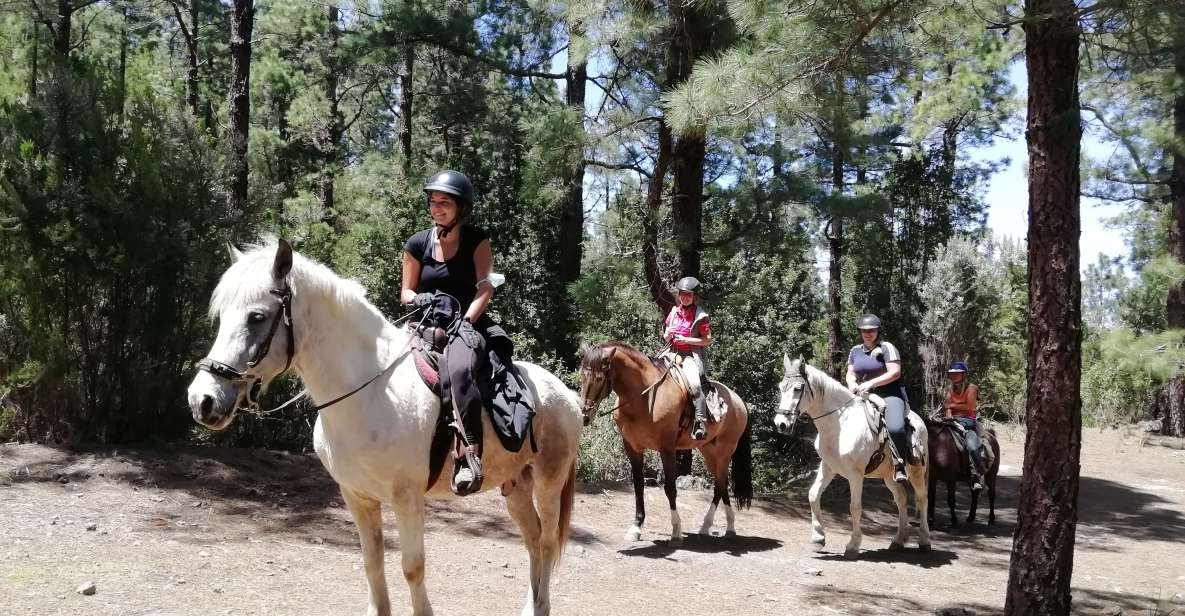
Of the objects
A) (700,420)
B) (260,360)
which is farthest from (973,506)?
(260,360)

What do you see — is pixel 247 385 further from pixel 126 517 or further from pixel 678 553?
pixel 678 553

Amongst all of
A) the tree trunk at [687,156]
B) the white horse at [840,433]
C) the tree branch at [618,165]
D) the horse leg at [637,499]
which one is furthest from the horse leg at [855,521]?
the tree branch at [618,165]

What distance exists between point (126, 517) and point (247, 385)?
4.12 meters

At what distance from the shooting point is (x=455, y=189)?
4.36 m

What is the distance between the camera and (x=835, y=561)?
823 centimetres

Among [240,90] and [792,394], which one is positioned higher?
[240,90]

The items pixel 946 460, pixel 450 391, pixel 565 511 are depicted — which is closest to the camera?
pixel 450 391

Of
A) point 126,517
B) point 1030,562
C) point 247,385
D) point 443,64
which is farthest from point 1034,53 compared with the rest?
point 443,64

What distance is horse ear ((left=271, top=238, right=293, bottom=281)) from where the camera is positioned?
3549mm

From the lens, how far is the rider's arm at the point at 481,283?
4.40m

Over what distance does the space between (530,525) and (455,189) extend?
207 centimetres

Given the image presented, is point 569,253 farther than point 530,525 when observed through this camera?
Yes

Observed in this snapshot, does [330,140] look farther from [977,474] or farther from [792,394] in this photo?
[977,474]

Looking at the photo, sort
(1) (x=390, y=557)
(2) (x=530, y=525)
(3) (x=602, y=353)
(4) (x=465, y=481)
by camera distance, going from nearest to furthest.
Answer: (4) (x=465, y=481) → (2) (x=530, y=525) → (1) (x=390, y=557) → (3) (x=602, y=353)
